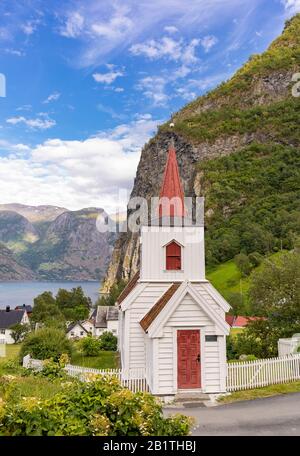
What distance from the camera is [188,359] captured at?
594 inches

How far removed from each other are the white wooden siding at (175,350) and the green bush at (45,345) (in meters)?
8.19

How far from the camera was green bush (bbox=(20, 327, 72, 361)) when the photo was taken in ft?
70.8

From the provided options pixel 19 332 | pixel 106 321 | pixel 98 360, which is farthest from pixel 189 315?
pixel 106 321

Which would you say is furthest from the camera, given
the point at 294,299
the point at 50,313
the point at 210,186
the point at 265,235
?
the point at 210,186

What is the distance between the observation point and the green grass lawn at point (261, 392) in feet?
47.5

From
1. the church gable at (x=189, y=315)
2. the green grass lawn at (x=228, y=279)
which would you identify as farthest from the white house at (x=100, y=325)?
the church gable at (x=189, y=315)

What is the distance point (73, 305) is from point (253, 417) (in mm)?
86624

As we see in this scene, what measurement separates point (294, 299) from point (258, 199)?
321 ft

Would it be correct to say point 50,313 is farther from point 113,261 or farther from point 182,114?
point 182,114

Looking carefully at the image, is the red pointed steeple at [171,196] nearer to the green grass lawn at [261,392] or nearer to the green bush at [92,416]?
the green grass lawn at [261,392]

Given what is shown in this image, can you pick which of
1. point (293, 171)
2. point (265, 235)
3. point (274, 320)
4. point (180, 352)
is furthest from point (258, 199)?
point (180, 352)

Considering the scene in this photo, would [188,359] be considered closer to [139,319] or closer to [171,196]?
[139,319]

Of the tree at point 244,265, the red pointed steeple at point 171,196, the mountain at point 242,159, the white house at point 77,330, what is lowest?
the white house at point 77,330
